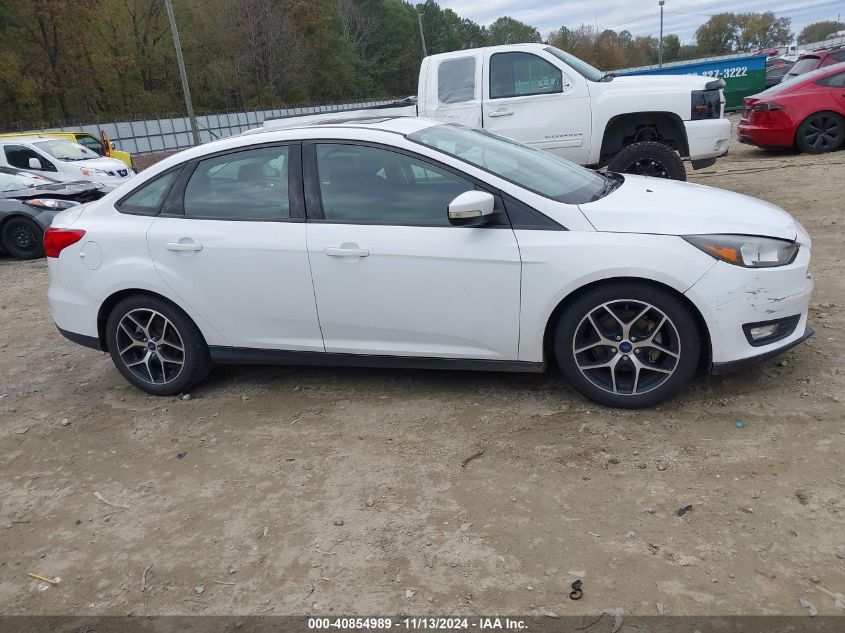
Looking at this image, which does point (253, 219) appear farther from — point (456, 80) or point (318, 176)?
point (456, 80)

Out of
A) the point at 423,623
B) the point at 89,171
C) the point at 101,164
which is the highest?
the point at 101,164

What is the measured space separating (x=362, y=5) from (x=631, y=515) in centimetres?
8936

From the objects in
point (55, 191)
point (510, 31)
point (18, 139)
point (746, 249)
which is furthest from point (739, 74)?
point (510, 31)

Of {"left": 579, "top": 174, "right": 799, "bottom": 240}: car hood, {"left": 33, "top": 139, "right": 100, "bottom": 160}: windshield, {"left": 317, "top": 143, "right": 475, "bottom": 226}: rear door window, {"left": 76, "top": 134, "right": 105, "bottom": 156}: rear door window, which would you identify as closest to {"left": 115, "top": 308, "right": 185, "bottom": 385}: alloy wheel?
{"left": 317, "top": 143, "right": 475, "bottom": 226}: rear door window

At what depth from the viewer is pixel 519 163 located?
4.26 metres

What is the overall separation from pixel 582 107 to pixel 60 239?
5.99 m

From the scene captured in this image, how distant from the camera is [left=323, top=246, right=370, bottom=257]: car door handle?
389 centimetres

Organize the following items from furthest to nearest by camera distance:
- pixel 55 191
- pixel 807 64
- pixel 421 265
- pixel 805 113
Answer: pixel 807 64, pixel 805 113, pixel 55 191, pixel 421 265

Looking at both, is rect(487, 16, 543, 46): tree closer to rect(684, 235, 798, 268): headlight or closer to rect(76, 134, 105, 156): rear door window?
rect(76, 134, 105, 156): rear door window

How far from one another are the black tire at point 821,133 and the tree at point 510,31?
98503 mm

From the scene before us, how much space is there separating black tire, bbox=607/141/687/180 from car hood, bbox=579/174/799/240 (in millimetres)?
3990

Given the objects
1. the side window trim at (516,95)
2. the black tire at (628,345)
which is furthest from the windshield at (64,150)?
the black tire at (628,345)

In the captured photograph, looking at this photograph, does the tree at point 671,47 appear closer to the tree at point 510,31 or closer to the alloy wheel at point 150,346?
the tree at point 510,31

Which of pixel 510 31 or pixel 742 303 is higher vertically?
pixel 510 31
